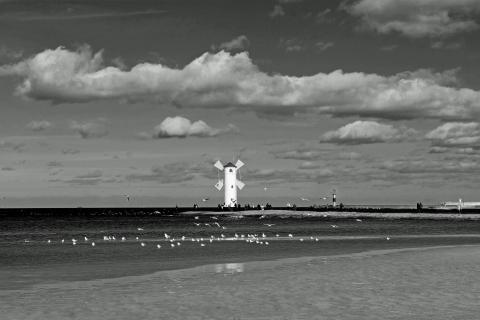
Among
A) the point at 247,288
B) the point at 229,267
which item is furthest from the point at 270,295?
the point at 229,267

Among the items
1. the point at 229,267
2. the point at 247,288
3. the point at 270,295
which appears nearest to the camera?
the point at 270,295

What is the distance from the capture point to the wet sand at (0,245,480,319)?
21703mm

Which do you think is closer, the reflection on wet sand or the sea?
the sea

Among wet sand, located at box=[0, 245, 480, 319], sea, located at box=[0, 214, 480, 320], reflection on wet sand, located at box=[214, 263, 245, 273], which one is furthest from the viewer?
reflection on wet sand, located at box=[214, 263, 245, 273]

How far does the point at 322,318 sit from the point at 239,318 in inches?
92.1

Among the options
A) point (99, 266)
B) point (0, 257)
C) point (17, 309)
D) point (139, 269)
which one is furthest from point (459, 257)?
point (0, 257)

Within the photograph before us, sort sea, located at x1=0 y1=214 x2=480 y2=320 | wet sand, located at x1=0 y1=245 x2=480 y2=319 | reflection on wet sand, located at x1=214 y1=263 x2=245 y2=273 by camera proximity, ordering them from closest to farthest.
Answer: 1. wet sand, located at x1=0 y1=245 x2=480 y2=319
2. sea, located at x1=0 y1=214 x2=480 y2=320
3. reflection on wet sand, located at x1=214 y1=263 x2=245 y2=273

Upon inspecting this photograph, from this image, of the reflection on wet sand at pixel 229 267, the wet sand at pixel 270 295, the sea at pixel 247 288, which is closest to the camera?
the wet sand at pixel 270 295

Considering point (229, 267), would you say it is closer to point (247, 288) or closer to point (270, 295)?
point (247, 288)

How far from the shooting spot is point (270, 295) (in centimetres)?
2558

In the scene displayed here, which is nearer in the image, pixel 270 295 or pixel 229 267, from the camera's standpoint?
pixel 270 295

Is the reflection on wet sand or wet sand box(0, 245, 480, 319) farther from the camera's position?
the reflection on wet sand

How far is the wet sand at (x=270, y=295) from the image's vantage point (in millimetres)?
21703

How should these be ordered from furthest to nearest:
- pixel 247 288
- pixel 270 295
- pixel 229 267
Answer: pixel 229 267 < pixel 247 288 < pixel 270 295
